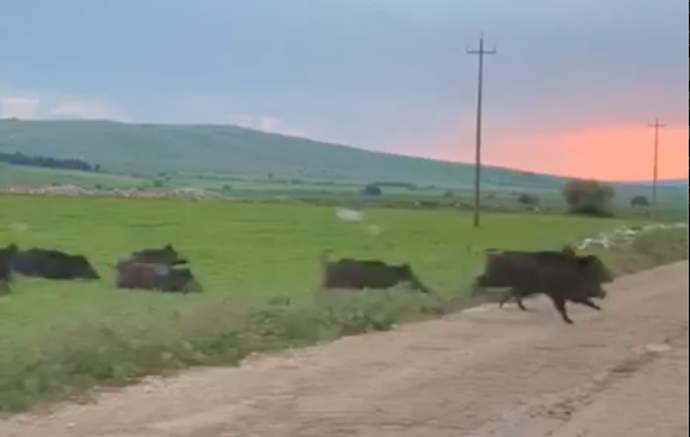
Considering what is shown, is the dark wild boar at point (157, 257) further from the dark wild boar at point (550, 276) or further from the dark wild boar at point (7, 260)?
the dark wild boar at point (550, 276)

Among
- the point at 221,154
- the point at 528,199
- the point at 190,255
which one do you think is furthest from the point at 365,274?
the point at 221,154

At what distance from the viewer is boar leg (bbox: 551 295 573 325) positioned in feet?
67.1

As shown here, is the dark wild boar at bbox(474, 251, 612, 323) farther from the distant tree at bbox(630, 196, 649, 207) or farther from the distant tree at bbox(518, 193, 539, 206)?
the distant tree at bbox(630, 196, 649, 207)

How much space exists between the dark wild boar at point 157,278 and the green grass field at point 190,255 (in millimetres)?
240

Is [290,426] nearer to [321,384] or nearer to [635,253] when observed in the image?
[321,384]

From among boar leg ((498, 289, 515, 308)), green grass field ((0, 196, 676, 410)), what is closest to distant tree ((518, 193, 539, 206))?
boar leg ((498, 289, 515, 308))

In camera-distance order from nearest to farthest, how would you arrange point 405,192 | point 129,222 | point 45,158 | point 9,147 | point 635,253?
point 9,147
point 45,158
point 129,222
point 405,192
point 635,253

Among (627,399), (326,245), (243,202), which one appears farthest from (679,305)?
(627,399)

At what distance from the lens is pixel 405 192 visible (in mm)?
19250

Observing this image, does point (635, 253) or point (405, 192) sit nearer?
point (405, 192)

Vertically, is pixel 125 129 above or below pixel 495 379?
above

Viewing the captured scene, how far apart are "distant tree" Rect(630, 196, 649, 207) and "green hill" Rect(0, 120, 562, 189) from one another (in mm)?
2714

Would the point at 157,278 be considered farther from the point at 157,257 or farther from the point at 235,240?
the point at 235,240

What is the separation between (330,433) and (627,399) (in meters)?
3.60
